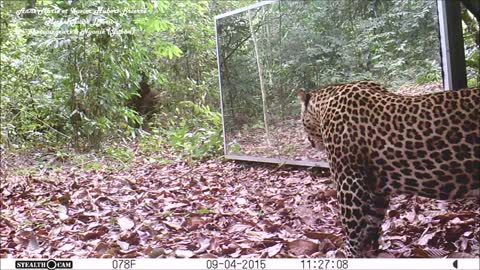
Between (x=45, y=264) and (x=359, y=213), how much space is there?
88 cm

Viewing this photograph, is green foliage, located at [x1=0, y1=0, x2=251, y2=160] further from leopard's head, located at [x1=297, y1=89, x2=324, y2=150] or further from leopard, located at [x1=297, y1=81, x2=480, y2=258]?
leopard, located at [x1=297, y1=81, x2=480, y2=258]

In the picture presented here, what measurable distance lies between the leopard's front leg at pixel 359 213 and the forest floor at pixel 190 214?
56mm

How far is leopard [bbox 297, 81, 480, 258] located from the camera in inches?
53.6

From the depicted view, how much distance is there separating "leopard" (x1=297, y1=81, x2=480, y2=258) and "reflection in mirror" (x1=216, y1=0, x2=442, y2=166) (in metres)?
0.33

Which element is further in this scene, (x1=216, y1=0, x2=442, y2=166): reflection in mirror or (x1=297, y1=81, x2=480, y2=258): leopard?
(x1=216, y1=0, x2=442, y2=166): reflection in mirror

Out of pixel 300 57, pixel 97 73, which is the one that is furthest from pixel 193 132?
pixel 300 57

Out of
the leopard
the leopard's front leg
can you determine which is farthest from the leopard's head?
the leopard's front leg

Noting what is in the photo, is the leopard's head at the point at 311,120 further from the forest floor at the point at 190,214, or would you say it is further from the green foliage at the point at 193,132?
the green foliage at the point at 193,132

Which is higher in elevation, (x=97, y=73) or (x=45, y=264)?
(x=97, y=73)

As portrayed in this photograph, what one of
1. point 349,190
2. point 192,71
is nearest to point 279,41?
point 192,71

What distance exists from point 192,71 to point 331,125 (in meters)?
1.12

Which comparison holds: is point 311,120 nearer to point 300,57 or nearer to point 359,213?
point 359,213

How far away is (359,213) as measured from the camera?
1.50 metres

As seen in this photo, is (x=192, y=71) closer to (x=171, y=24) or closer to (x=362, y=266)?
(x=171, y=24)
